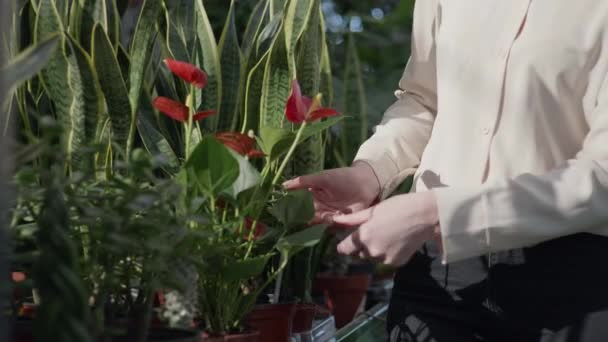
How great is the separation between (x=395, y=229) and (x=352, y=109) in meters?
1.78

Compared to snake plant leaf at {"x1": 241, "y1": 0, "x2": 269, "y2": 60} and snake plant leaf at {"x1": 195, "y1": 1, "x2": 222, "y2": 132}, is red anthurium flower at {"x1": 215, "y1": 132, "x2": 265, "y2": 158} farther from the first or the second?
snake plant leaf at {"x1": 241, "y1": 0, "x2": 269, "y2": 60}

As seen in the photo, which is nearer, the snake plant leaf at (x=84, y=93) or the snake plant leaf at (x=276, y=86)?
the snake plant leaf at (x=84, y=93)

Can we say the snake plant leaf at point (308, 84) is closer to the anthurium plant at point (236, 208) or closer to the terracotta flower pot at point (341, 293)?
the anthurium plant at point (236, 208)

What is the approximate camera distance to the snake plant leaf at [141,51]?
5.17 feet

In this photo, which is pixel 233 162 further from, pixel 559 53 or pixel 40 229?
pixel 559 53

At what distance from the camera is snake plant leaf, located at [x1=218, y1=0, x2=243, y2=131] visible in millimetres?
1793

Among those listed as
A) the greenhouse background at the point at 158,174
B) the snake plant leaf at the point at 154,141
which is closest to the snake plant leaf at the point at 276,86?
the greenhouse background at the point at 158,174

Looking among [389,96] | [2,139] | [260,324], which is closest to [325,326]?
[260,324]

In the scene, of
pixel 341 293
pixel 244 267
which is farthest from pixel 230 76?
pixel 341 293

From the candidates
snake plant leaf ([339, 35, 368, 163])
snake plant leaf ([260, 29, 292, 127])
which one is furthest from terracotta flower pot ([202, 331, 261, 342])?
snake plant leaf ([339, 35, 368, 163])

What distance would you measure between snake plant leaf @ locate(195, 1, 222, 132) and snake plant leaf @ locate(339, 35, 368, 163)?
1.13m

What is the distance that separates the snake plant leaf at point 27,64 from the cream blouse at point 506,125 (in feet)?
1.83

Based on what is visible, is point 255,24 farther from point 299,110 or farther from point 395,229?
point 395,229

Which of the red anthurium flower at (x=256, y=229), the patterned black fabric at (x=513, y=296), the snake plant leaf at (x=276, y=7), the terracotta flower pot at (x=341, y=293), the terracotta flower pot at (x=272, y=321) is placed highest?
the snake plant leaf at (x=276, y=7)
